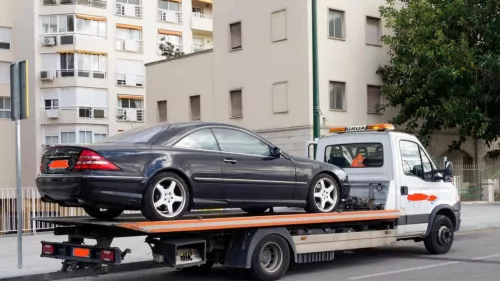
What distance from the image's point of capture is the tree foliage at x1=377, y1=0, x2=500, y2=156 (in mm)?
26266

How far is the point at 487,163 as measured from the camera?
33969 millimetres

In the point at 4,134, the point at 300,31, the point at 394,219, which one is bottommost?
the point at 394,219

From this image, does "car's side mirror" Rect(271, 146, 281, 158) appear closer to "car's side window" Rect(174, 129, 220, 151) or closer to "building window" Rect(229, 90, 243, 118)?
"car's side window" Rect(174, 129, 220, 151)

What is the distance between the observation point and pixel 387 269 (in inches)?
448

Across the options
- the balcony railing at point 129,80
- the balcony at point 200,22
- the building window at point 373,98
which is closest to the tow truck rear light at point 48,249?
the building window at point 373,98

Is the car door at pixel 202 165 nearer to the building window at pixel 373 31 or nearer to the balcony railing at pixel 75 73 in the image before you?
the building window at pixel 373 31

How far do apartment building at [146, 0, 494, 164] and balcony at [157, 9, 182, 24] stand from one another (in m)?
21.8

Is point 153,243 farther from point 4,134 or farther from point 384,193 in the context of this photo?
point 4,134

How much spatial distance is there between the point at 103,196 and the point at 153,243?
1.06m

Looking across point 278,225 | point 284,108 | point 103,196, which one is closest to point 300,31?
point 284,108

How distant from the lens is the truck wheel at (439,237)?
12758mm

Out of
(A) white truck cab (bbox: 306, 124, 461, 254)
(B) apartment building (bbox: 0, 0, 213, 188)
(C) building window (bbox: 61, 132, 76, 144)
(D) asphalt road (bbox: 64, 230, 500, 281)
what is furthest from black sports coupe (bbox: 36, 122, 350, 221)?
(C) building window (bbox: 61, 132, 76, 144)

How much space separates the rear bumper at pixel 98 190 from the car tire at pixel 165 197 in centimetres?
13

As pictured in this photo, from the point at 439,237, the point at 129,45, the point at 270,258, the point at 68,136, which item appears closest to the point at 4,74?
the point at 68,136
